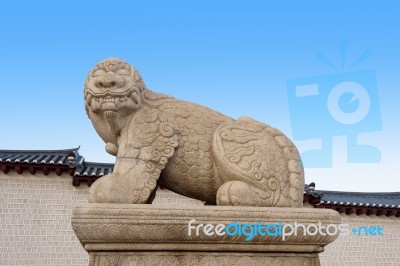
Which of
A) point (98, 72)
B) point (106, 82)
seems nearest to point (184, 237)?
point (106, 82)

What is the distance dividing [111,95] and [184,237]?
1114 mm

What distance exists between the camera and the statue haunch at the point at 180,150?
273 centimetres

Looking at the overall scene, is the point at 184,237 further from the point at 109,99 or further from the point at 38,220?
the point at 38,220

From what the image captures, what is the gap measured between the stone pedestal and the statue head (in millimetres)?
697

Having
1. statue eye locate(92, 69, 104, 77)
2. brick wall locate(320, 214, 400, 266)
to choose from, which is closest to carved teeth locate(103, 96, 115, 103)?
statue eye locate(92, 69, 104, 77)

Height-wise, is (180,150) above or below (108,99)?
below

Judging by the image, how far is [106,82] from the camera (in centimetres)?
282

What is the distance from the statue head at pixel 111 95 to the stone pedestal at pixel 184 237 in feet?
2.29

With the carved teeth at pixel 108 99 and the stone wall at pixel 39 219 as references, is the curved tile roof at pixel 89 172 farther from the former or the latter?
the carved teeth at pixel 108 99

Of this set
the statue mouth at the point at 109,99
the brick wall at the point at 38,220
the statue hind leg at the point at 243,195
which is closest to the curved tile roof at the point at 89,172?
the brick wall at the point at 38,220

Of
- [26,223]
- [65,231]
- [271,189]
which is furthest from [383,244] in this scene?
[271,189]

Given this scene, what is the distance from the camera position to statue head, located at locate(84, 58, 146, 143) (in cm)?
282

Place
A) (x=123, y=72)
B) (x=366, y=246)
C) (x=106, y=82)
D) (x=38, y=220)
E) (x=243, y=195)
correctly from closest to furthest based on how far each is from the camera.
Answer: (x=243, y=195) → (x=106, y=82) → (x=123, y=72) → (x=38, y=220) → (x=366, y=246)

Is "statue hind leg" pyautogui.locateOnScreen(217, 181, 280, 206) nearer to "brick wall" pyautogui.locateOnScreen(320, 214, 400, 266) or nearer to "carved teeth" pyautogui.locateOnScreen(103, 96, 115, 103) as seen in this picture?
"carved teeth" pyautogui.locateOnScreen(103, 96, 115, 103)
